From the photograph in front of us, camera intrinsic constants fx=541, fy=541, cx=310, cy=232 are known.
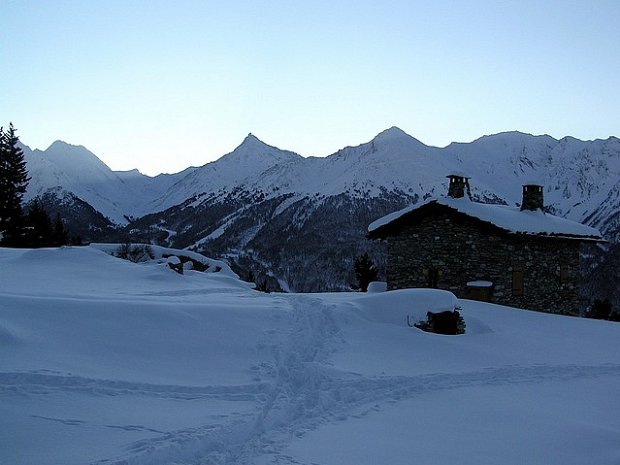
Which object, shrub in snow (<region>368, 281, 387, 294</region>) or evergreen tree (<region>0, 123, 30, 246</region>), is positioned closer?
shrub in snow (<region>368, 281, 387, 294</region>)

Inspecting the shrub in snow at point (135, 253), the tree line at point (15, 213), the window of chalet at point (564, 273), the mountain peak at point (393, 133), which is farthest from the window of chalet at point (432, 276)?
the mountain peak at point (393, 133)

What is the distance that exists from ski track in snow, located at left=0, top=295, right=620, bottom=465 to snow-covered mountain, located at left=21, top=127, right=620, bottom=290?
69.8 meters

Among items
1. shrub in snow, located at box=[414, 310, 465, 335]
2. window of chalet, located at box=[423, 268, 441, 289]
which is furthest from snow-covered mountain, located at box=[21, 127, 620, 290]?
shrub in snow, located at box=[414, 310, 465, 335]

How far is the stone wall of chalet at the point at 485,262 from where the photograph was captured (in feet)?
66.6

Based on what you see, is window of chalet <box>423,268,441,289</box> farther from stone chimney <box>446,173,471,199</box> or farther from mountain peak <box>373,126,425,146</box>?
mountain peak <box>373,126,425,146</box>

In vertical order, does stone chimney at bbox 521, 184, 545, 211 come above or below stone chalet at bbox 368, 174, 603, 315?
above

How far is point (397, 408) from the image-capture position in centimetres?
759

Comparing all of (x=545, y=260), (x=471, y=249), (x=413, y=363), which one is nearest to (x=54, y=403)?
(x=413, y=363)

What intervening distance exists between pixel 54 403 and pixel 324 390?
3.71 m

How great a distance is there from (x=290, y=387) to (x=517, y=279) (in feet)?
48.6

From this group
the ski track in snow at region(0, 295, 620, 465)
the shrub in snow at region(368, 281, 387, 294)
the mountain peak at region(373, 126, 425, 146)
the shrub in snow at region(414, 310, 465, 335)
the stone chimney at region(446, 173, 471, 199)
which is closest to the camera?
the ski track in snow at region(0, 295, 620, 465)

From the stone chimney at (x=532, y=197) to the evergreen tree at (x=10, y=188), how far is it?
101ft

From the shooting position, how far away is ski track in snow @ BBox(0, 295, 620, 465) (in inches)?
212

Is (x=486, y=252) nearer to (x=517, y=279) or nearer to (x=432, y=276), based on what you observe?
(x=517, y=279)
